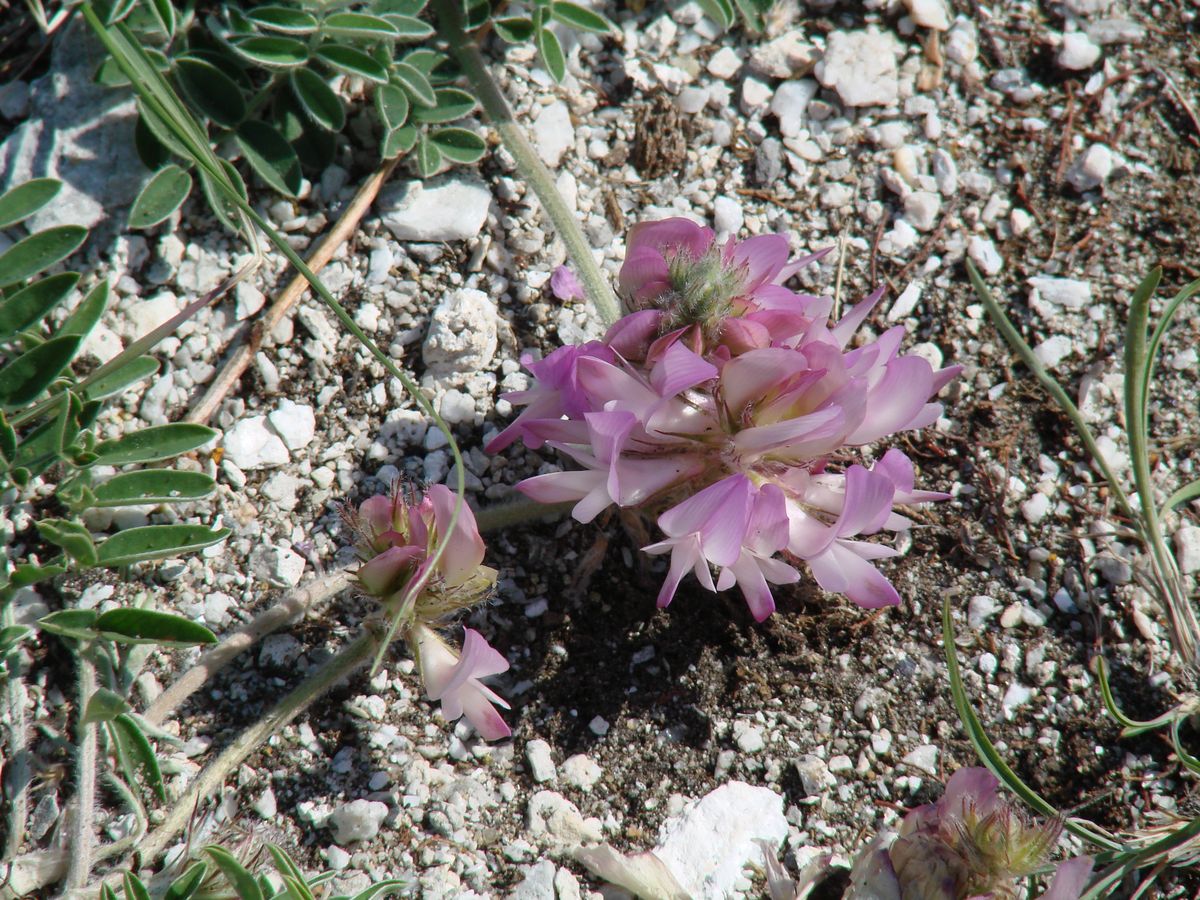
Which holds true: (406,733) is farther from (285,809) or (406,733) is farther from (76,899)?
(76,899)

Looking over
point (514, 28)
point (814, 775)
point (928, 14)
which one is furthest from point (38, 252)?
point (928, 14)

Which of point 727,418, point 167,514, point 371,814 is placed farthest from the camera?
point 167,514

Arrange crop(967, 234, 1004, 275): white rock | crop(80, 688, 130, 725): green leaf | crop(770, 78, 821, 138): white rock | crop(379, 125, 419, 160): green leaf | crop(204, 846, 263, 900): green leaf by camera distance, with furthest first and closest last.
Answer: crop(770, 78, 821, 138): white rock
crop(967, 234, 1004, 275): white rock
crop(379, 125, 419, 160): green leaf
crop(80, 688, 130, 725): green leaf
crop(204, 846, 263, 900): green leaf

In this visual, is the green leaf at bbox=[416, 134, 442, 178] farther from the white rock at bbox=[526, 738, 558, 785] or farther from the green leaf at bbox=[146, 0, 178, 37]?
the white rock at bbox=[526, 738, 558, 785]

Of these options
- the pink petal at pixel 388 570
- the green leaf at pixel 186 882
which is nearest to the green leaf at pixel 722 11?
the pink petal at pixel 388 570

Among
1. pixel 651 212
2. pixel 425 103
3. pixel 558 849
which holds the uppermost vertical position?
pixel 425 103

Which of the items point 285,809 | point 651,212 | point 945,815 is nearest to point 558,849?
point 285,809

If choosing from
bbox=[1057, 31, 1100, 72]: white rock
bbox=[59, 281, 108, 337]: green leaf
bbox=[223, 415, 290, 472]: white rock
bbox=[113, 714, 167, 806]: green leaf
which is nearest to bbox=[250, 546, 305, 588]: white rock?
bbox=[223, 415, 290, 472]: white rock
